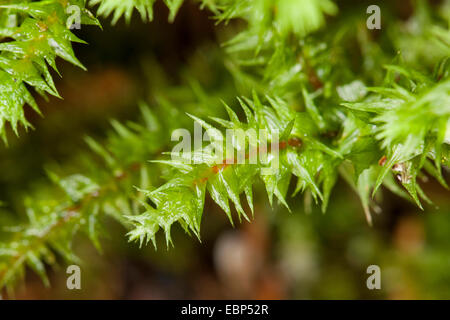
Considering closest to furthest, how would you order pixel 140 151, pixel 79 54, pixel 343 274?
pixel 140 151, pixel 79 54, pixel 343 274

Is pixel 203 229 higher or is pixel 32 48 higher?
pixel 32 48

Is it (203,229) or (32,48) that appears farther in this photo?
(203,229)

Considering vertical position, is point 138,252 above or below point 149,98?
below

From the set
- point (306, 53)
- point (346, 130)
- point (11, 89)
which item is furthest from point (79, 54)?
point (346, 130)

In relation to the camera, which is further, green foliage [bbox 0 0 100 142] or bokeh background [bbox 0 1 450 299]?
bokeh background [bbox 0 1 450 299]

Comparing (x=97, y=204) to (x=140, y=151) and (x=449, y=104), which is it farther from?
(x=449, y=104)

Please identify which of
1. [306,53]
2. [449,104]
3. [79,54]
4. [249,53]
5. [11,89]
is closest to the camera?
[449,104]

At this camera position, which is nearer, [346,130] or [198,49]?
[346,130]

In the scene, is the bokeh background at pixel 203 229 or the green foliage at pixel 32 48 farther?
the bokeh background at pixel 203 229
